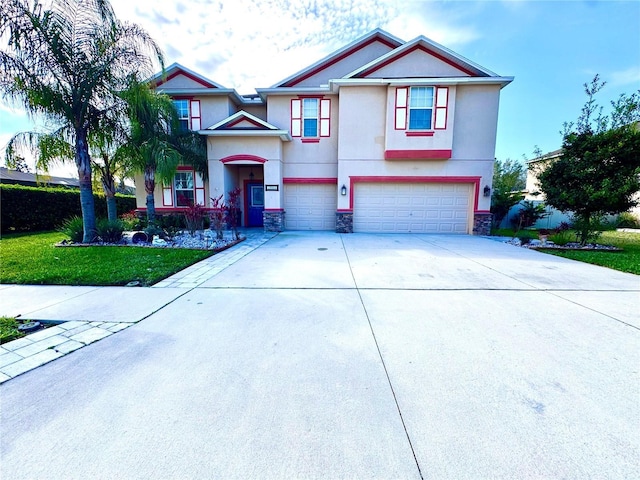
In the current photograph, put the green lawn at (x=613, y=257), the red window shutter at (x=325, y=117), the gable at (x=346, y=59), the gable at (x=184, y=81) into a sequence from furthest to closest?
the gable at (x=346, y=59), the gable at (x=184, y=81), the red window shutter at (x=325, y=117), the green lawn at (x=613, y=257)

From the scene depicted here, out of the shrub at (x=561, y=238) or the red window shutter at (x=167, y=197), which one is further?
the red window shutter at (x=167, y=197)

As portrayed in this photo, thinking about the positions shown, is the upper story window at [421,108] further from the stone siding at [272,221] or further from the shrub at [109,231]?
the shrub at [109,231]

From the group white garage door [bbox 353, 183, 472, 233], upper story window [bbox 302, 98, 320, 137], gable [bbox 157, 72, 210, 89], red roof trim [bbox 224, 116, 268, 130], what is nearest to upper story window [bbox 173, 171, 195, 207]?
red roof trim [bbox 224, 116, 268, 130]

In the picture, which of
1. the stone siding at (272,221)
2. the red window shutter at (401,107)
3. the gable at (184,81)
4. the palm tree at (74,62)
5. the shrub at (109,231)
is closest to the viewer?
the palm tree at (74,62)

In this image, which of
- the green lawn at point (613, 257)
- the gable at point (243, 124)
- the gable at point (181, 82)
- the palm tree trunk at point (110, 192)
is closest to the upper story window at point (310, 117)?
the gable at point (243, 124)

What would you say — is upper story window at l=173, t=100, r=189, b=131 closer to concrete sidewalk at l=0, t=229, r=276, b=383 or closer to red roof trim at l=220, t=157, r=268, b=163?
red roof trim at l=220, t=157, r=268, b=163

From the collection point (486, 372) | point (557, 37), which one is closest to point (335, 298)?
point (486, 372)

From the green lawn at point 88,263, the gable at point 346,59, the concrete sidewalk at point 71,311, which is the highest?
the gable at point 346,59

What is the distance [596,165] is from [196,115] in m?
15.3

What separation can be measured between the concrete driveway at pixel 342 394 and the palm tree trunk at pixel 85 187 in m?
5.65

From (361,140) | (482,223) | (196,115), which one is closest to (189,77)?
(196,115)

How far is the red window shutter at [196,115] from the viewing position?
1271cm

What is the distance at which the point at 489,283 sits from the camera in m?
4.76

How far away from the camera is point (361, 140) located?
39.2 ft
